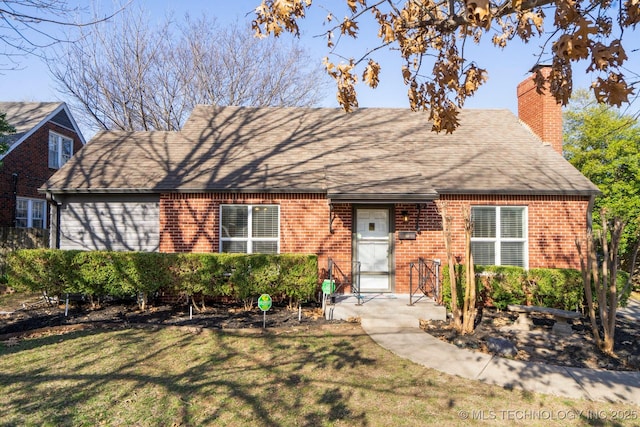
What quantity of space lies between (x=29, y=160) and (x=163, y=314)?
47.9 ft

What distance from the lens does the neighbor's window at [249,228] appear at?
974 cm

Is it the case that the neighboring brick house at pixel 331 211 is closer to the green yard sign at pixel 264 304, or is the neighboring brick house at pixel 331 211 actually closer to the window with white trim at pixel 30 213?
the green yard sign at pixel 264 304

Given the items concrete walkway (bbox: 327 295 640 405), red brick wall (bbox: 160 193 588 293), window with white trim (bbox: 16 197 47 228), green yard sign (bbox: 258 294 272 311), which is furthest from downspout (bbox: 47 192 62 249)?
window with white trim (bbox: 16 197 47 228)

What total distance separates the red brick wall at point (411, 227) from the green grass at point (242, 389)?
3594 millimetres

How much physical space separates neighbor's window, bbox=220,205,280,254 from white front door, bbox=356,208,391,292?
2055mm

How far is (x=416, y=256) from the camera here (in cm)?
954

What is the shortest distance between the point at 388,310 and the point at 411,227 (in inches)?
97.7

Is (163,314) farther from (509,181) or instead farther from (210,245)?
(509,181)

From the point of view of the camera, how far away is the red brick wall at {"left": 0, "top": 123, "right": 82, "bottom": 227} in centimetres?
1655

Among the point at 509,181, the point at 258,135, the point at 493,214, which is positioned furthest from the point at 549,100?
the point at 258,135

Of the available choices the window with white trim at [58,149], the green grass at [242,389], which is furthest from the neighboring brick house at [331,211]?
the window with white trim at [58,149]

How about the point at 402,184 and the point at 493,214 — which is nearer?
the point at 402,184

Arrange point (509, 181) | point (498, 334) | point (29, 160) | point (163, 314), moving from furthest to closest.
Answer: point (29, 160) < point (509, 181) < point (163, 314) < point (498, 334)

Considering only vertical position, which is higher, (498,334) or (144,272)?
(144,272)
